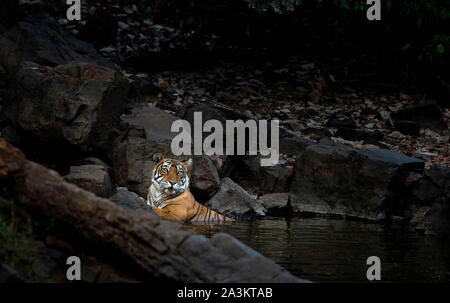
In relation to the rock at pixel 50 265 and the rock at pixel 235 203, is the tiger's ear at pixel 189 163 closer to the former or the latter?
the rock at pixel 235 203

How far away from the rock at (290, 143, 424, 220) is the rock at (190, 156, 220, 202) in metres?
1.36

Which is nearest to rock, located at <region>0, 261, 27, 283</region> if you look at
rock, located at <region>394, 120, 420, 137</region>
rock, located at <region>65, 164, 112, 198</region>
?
rock, located at <region>65, 164, 112, 198</region>

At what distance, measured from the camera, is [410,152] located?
13.1 meters

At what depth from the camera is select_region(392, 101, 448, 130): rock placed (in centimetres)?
1462

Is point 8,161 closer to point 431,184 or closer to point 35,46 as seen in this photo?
point 431,184

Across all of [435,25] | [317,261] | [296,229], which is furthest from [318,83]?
[317,261]

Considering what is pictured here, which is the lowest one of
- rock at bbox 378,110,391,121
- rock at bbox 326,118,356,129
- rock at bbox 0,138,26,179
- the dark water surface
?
the dark water surface

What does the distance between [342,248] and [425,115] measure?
8.50 m

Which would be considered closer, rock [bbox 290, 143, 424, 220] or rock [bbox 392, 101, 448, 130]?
rock [bbox 290, 143, 424, 220]

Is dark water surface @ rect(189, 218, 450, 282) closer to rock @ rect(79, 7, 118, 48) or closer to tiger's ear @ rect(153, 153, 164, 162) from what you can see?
tiger's ear @ rect(153, 153, 164, 162)

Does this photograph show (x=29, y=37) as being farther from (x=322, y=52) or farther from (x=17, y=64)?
(x=322, y=52)

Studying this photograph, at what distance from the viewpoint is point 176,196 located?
9.71 meters

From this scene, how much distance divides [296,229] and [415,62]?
9502 millimetres

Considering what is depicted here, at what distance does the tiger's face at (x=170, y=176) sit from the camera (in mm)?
9641
